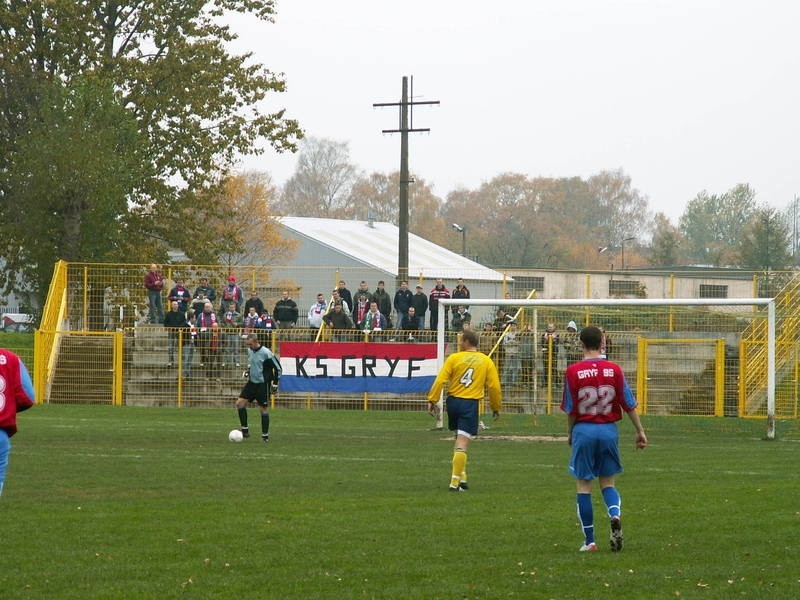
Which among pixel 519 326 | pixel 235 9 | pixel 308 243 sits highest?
pixel 235 9

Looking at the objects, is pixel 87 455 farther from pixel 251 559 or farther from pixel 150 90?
pixel 150 90

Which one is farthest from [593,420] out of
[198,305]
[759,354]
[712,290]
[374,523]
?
[712,290]

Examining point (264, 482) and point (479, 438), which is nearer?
point (264, 482)

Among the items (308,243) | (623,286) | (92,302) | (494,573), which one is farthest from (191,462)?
(308,243)

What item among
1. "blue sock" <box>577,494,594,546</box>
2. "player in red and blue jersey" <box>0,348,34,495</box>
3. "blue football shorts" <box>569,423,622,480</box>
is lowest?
"blue sock" <box>577,494,594,546</box>

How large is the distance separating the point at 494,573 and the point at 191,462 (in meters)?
8.22

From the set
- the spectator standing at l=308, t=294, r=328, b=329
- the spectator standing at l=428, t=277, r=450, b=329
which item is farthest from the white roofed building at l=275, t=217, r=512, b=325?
the spectator standing at l=428, t=277, r=450, b=329

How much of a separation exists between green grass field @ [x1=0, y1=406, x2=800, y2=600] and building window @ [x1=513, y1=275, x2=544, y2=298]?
17.7 meters

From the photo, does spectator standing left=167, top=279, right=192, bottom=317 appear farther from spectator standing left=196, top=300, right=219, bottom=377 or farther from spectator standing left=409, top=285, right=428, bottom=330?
spectator standing left=409, top=285, right=428, bottom=330

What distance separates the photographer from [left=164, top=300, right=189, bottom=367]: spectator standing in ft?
102

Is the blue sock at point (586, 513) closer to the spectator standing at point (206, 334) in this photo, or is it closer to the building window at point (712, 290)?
the spectator standing at point (206, 334)

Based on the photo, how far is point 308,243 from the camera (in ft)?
217

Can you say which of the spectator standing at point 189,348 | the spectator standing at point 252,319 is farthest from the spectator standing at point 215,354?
the spectator standing at point 252,319

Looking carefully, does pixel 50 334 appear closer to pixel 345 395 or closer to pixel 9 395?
pixel 345 395
